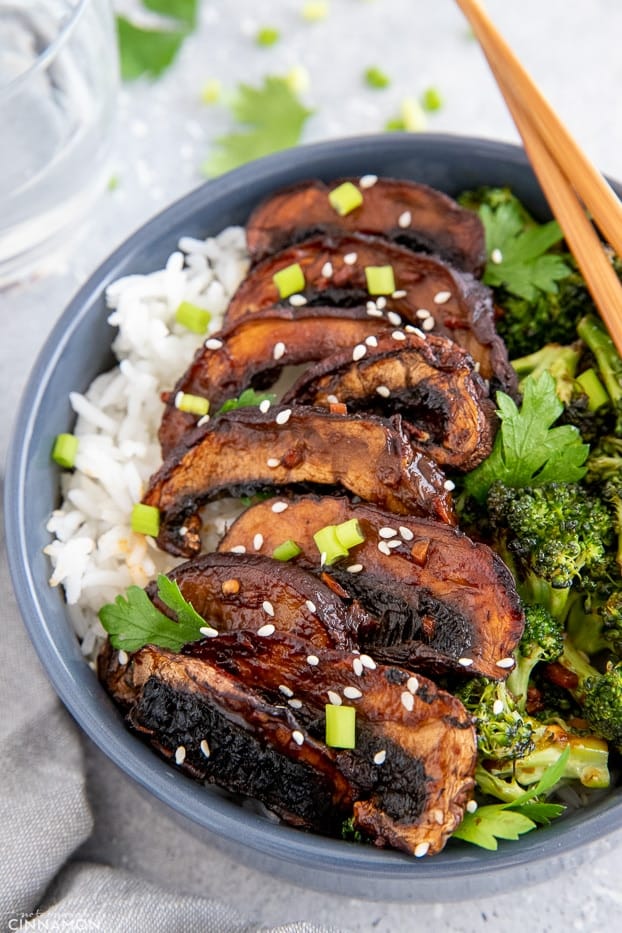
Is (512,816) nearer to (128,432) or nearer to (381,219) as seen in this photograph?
(128,432)

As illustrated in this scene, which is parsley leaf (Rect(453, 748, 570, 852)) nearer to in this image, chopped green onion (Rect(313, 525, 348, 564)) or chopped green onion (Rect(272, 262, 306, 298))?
chopped green onion (Rect(313, 525, 348, 564))

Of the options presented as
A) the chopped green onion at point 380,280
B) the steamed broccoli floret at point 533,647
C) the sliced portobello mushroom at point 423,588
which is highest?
the chopped green onion at point 380,280

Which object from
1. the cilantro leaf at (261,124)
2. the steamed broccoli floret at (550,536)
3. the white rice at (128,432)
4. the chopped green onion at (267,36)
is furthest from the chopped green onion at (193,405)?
the chopped green onion at (267,36)

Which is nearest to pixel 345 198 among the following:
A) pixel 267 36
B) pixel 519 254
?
pixel 519 254

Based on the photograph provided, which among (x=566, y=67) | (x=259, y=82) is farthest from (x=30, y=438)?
(x=566, y=67)

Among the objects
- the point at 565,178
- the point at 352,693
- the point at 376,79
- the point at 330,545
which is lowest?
the point at 352,693

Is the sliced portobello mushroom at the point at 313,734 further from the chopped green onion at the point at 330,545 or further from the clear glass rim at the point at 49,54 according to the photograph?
the clear glass rim at the point at 49,54

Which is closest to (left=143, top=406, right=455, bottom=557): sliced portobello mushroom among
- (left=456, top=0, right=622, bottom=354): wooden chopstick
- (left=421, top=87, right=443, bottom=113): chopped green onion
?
(left=456, top=0, right=622, bottom=354): wooden chopstick
